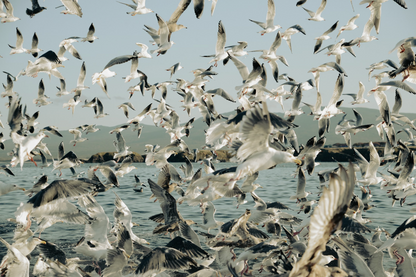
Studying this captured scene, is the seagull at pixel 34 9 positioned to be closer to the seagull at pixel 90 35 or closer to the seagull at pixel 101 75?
the seagull at pixel 90 35

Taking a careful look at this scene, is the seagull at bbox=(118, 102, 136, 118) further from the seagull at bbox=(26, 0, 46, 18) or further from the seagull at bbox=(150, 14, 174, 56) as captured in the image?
the seagull at bbox=(150, 14, 174, 56)

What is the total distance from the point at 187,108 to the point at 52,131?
450 cm

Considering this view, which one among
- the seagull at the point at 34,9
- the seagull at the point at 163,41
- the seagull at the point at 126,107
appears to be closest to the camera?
the seagull at the point at 163,41

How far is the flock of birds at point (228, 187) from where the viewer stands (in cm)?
557

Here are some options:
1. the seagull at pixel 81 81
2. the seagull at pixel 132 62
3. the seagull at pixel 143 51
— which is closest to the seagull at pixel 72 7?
the seagull at pixel 132 62

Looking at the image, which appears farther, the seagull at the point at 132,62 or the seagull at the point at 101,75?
the seagull at the point at 101,75

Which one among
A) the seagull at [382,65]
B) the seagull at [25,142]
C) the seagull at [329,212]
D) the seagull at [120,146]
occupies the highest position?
the seagull at [382,65]

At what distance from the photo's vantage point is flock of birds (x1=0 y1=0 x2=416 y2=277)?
5570mm

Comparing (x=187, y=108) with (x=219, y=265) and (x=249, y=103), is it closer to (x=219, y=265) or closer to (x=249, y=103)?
(x=249, y=103)

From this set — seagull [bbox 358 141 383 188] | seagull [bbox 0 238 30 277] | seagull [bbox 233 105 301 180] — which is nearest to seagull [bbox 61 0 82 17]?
seagull [bbox 233 105 301 180]

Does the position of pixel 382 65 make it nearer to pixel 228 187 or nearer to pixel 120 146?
pixel 228 187

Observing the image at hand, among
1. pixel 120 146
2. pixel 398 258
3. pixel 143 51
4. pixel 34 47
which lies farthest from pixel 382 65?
pixel 34 47

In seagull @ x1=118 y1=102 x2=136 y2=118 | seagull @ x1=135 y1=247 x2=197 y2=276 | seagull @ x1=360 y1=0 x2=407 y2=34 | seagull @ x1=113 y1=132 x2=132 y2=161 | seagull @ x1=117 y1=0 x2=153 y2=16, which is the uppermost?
seagull @ x1=360 y1=0 x2=407 y2=34

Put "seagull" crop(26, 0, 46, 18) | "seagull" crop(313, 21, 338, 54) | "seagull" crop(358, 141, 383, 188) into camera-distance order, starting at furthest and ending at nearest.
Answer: "seagull" crop(313, 21, 338, 54), "seagull" crop(26, 0, 46, 18), "seagull" crop(358, 141, 383, 188)
